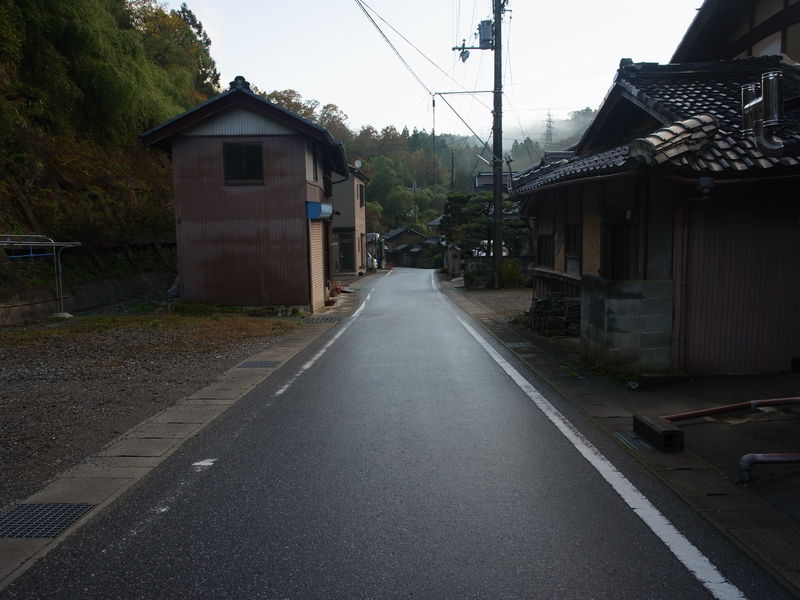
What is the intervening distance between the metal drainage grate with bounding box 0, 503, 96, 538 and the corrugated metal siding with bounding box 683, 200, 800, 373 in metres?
8.07

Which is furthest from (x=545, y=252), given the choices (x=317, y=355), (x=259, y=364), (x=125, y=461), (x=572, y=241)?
(x=125, y=461)

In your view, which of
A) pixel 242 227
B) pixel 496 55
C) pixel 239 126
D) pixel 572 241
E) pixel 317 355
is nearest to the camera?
pixel 317 355

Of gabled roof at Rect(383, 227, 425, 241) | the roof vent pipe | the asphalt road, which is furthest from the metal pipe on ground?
gabled roof at Rect(383, 227, 425, 241)

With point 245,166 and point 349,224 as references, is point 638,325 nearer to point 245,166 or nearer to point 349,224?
point 245,166

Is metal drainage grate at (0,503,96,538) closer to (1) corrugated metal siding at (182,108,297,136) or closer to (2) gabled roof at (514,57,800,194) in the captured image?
(2) gabled roof at (514,57,800,194)

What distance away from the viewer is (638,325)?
9070 mm

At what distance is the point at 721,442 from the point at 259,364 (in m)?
7.64

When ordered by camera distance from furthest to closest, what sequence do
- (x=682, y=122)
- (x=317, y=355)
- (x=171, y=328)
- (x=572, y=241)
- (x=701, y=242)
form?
1. (x=171, y=328)
2. (x=572, y=241)
3. (x=317, y=355)
4. (x=701, y=242)
5. (x=682, y=122)

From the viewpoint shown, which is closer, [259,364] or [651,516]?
[651,516]

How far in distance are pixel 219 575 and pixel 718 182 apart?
24.9ft

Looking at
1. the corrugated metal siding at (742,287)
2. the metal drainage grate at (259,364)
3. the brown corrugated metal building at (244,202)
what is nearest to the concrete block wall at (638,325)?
the corrugated metal siding at (742,287)

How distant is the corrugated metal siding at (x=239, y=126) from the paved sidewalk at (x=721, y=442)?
12.1m

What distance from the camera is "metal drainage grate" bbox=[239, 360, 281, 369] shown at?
10797 mm

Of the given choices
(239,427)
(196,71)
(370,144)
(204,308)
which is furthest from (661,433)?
(370,144)
